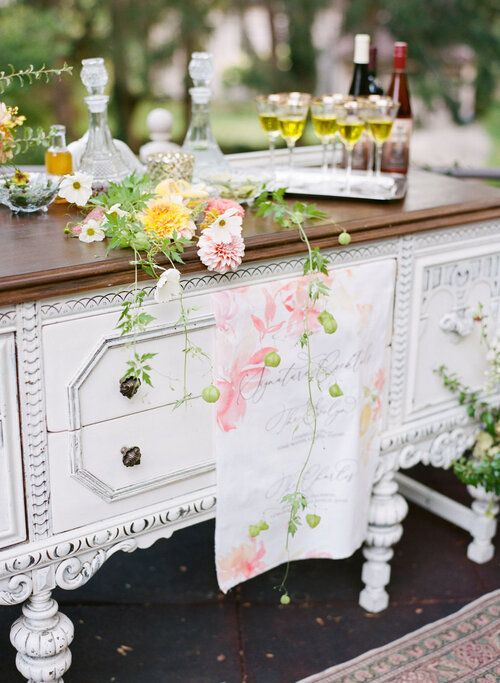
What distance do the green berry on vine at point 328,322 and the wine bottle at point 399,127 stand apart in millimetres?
599

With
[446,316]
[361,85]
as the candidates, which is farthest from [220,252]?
[361,85]

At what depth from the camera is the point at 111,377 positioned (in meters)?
1.45

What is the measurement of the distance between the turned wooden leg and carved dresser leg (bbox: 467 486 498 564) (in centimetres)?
105

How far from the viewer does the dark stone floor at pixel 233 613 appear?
Answer: 1.86m

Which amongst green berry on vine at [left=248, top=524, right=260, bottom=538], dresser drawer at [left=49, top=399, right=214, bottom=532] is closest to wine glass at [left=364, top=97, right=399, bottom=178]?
dresser drawer at [left=49, top=399, right=214, bottom=532]

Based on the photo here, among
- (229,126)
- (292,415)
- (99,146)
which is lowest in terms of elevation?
(229,126)

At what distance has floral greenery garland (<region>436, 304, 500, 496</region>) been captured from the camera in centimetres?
195

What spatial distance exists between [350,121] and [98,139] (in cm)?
49

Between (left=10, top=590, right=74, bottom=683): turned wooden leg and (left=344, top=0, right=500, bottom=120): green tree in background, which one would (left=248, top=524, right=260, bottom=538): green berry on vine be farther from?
(left=344, top=0, right=500, bottom=120): green tree in background

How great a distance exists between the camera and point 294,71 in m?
5.45

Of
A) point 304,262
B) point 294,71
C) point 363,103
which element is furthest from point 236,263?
point 294,71

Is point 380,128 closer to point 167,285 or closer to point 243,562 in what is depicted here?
point 167,285

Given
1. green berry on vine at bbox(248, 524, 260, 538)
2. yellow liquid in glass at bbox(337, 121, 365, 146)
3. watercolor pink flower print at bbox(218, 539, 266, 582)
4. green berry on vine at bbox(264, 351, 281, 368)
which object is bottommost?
watercolor pink flower print at bbox(218, 539, 266, 582)

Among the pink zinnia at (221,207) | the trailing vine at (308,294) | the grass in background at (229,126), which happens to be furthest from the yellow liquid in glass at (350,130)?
the grass in background at (229,126)
